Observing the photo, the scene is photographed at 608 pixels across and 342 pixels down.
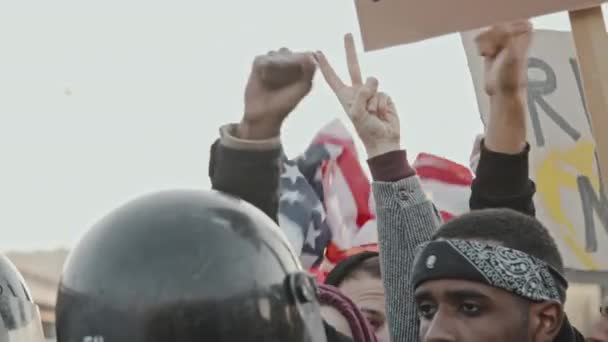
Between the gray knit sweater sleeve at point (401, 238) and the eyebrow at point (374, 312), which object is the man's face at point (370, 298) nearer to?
the eyebrow at point (374, 312)

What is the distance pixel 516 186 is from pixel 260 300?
1.41 meters

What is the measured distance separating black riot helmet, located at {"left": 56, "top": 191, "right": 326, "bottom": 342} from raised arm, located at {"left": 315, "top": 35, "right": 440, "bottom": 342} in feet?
4.03

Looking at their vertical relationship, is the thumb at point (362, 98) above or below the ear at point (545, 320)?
above

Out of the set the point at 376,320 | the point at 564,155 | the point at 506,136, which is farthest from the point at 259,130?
the point at 564,155

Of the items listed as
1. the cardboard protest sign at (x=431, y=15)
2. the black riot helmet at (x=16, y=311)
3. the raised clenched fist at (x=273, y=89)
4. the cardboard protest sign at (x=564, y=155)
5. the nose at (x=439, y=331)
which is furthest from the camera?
the cardboard protest sign at (x=564, y=155)

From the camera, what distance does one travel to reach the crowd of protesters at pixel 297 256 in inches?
104

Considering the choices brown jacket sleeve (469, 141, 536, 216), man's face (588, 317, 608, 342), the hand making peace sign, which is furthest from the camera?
man's face (588, 317, 608, 342)

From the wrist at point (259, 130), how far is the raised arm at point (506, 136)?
59 cm

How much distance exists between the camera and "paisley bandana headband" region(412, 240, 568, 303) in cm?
353

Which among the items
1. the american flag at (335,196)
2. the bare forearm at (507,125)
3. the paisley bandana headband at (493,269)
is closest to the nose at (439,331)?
the paisley bandana headband at (493,269)

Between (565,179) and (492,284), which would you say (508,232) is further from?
(565,179)

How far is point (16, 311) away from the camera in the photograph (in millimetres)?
3240

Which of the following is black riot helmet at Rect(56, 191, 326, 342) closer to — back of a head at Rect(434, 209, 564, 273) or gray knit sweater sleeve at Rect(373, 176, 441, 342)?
back of a head at Rect(434, 209, 564, 273)

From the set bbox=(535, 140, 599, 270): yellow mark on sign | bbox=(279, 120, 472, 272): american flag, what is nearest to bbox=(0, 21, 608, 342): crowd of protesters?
bbox=(279, 120, 472, 272): american flag
